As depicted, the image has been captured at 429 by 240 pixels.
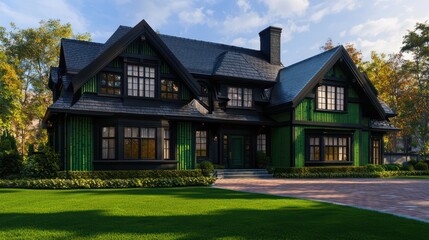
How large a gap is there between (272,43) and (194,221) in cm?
2355

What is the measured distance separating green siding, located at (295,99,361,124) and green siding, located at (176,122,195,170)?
24.3 ft

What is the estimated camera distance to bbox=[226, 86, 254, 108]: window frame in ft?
77.9

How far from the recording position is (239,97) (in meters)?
24.0

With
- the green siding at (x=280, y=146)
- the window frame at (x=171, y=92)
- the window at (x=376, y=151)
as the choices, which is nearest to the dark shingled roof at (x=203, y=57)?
the window frame at (x=171, y=92)

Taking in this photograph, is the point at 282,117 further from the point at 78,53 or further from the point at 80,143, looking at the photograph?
the point at 78,53

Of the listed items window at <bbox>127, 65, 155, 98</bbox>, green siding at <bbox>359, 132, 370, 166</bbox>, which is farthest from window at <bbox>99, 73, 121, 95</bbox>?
green siding at <bbox>359, 132, 370, 166</bbox>

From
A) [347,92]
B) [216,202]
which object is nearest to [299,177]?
[347,92]

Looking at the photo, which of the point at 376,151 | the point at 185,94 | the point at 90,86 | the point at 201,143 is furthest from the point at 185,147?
the point at 376,151

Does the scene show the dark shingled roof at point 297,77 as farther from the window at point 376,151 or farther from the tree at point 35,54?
the tree at point 35,54

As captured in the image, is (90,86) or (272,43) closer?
(90,86)

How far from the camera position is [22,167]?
17.4 metres

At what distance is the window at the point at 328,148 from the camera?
2372 cm

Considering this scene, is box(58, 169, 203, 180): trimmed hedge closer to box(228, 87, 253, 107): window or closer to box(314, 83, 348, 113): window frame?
box(228, 87, 253, 107): window

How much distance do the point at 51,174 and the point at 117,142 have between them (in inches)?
129
